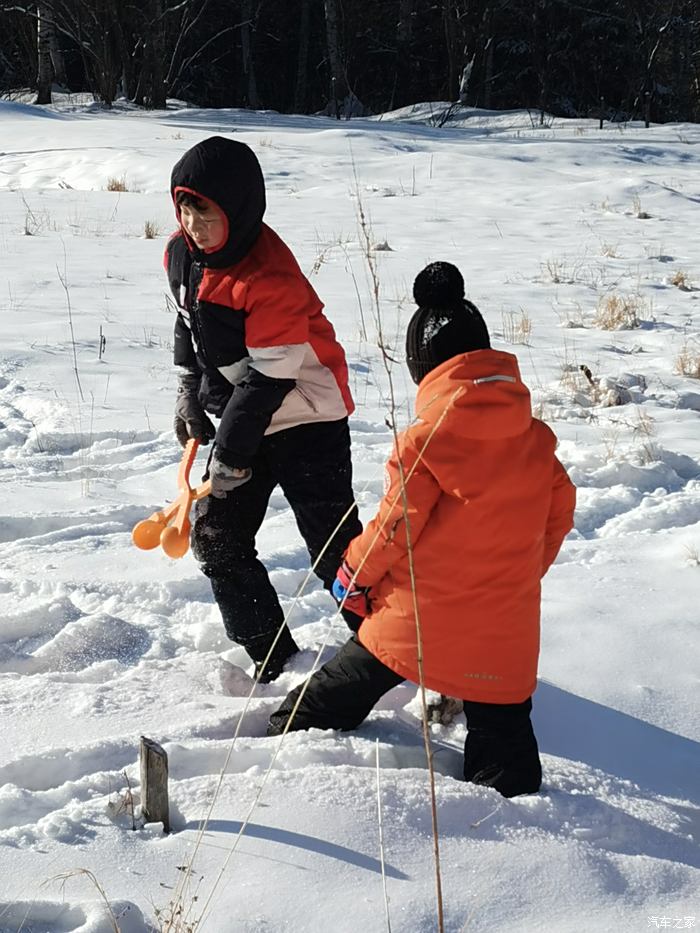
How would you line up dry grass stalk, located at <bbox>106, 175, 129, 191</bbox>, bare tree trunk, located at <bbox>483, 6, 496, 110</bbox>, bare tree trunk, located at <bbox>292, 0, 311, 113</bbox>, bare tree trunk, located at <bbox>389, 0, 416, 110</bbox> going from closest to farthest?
1. dry grass stalk, located at <bbox>106, 175, 129, 191</bbox>
2. bare tree trunk, located at <bbox>483, 6, 496, 110</bbox>
3. bare tree trunk, located at <bbox>389, 0, 416, 110</bbox>
4. bare tree trunk, located at <bbox>292, 0, 311, 113</bbox>

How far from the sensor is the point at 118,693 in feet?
9.90

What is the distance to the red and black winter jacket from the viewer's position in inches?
109

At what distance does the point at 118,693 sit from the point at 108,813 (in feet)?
2.45

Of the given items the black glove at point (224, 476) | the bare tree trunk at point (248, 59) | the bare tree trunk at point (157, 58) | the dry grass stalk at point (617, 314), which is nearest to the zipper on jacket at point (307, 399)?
the black glove at point (224, 476)

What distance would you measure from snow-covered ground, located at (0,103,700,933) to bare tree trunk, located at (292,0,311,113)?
19205 mm

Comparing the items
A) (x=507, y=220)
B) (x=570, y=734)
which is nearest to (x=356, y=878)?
(x=570, y=734)

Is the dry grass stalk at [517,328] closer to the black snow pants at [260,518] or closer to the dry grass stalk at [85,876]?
the black snow pants at [260,518]

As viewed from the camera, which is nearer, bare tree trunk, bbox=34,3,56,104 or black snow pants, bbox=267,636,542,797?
black snow pants, bbox=267,636,542,797

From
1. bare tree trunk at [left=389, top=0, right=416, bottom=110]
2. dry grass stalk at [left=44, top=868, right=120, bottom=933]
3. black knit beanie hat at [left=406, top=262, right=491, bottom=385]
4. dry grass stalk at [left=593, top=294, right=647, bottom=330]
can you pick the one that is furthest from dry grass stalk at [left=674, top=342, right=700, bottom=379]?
bare tree trunk at [left=389, top=0, right=416, bottom=110]

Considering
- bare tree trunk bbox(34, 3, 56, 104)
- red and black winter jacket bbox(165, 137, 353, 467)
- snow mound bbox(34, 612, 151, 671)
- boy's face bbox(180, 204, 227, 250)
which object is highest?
bare tree trunk bbox(34, 3, 56, 104)

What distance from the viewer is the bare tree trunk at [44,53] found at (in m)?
20.6

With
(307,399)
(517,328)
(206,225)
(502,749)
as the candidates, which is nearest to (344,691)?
(502,749)

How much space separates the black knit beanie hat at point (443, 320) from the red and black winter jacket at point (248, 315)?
40 centimetres

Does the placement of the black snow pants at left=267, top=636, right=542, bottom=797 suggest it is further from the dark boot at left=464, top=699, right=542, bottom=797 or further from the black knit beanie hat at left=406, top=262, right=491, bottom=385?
the black knit beanie hat at left=406, top=262, right=491, bottom=385
